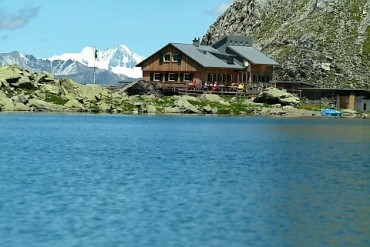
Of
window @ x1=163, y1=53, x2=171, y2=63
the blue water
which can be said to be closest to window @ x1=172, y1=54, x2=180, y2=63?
window @ x1=163, y1=53, x2=171, y2=63

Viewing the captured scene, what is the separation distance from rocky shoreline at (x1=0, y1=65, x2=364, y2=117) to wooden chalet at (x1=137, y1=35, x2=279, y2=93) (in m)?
13.2

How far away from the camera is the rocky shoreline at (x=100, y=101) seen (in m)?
127

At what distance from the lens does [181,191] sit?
4109cm

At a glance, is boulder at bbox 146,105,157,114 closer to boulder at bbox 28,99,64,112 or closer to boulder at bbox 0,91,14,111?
boulder at bbox 28,99,64,112

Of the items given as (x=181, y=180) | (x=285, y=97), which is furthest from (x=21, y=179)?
(x=285, y=97)

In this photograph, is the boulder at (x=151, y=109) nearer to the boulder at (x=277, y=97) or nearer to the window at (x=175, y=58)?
the boulder at (x=277, y=97)

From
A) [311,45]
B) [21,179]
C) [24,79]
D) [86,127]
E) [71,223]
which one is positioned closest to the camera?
[71,223]

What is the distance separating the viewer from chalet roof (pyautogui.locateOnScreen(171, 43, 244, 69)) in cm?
15512

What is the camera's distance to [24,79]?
429 feet

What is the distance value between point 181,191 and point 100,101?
313 ft

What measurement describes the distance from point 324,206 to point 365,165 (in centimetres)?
2179

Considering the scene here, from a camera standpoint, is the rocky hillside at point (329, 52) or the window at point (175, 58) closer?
the window at point (175, 58)

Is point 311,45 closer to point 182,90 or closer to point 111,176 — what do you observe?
point 182,90

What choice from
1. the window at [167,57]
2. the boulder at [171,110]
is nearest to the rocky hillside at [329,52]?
the window at [167,57]
